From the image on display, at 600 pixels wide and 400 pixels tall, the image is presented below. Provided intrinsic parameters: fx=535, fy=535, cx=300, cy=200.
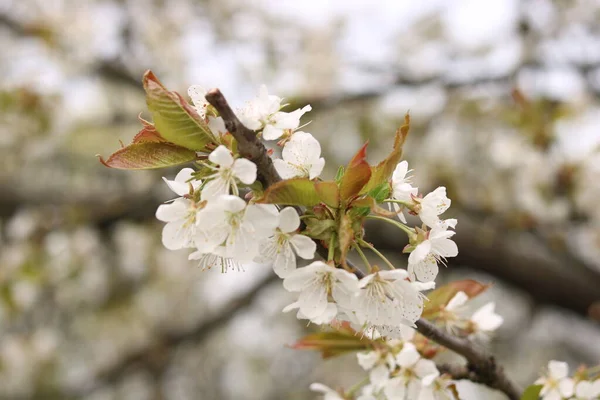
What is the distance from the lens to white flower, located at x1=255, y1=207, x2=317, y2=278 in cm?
58

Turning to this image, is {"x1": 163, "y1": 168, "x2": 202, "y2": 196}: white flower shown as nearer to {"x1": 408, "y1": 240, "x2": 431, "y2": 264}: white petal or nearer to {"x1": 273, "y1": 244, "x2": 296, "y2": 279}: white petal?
{"x1": 273, "y1": 244, "x2": 296, "y2": 279}: white petal

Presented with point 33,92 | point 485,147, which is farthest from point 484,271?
point 33,92

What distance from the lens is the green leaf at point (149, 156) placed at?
23.7 inches

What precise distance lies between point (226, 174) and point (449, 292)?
0.41 m

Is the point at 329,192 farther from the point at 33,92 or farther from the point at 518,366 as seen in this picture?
the point at 518,366

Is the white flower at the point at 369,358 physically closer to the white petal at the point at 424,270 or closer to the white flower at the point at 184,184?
the white petal at the point at 424,270

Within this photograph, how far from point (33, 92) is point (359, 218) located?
281cm

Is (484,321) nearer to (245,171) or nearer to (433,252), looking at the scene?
(433,252)

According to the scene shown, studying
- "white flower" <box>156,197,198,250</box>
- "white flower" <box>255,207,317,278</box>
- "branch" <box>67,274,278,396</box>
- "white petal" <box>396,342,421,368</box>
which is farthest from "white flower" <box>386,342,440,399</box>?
"branch" <box>67,274,278,396</box>

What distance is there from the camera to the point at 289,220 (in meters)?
0.56

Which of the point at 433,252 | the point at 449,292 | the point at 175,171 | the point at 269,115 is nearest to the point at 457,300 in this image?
the point at 449,292

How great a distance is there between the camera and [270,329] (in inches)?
190

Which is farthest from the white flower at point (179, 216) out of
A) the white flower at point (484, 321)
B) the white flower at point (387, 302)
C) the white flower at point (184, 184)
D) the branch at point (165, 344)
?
the branch at point (165, 344)

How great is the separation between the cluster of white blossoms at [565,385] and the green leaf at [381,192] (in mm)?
356
